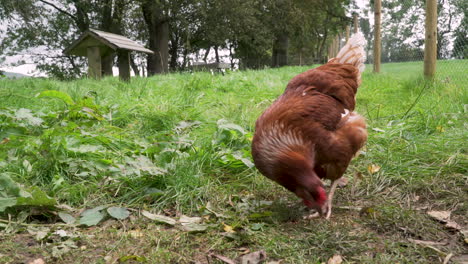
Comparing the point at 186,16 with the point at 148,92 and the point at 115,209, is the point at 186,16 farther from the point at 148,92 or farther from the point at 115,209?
the point at 115,209

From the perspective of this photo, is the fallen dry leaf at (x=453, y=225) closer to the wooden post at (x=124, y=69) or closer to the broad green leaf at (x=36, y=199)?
the broad green leaf at (x=36, y=199)

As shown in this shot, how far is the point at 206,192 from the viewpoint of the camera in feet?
7.06

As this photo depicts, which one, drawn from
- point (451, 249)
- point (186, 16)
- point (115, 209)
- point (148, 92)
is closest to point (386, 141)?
point (451, 249)

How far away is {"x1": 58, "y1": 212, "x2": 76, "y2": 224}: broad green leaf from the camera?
5.93ft

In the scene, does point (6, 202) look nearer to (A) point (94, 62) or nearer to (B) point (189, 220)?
(B) point (189, 220)

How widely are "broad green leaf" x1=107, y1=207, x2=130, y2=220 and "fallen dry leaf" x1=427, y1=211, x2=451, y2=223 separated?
1.76 m

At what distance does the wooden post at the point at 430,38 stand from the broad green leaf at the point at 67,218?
208 inches

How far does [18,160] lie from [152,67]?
14.0m

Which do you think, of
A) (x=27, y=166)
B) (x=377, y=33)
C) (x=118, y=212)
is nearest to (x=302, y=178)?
(x=118, y=212)

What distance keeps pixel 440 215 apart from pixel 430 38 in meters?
4.02

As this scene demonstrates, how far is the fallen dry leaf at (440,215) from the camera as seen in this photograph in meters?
1.84

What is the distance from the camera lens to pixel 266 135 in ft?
6.55

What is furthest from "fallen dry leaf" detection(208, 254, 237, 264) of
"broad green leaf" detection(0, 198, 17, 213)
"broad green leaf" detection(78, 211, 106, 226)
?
"broad green leaf" detection(0, 198, 17, 213)

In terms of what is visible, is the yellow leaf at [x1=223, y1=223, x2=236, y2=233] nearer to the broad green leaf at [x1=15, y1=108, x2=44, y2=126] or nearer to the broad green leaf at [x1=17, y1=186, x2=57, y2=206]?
the broad green leaf at [x1=17, y1=186, x2=57, y2=206]
